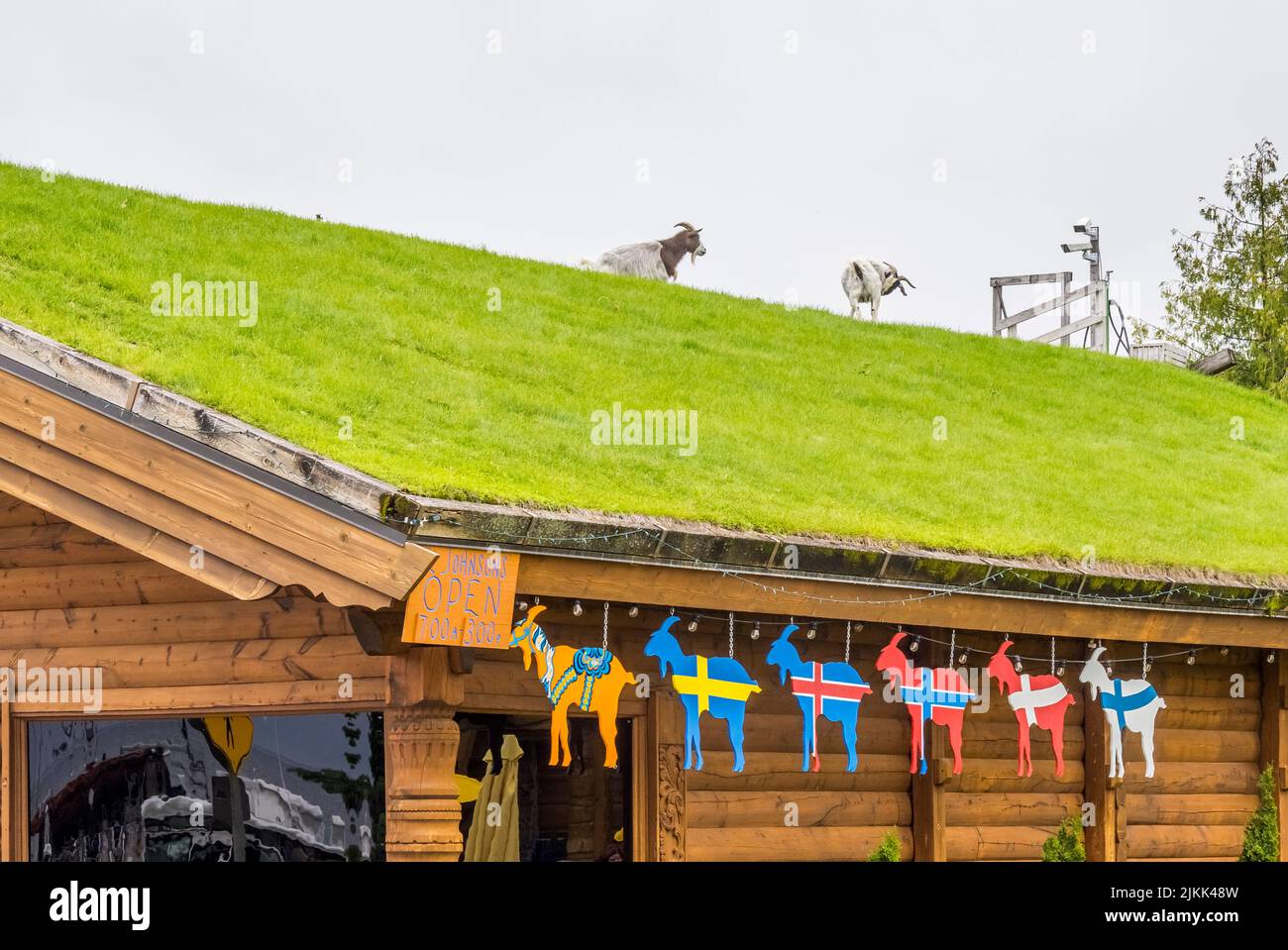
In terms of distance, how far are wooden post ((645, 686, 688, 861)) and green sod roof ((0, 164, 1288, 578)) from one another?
117 centimetres

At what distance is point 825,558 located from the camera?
9398mm

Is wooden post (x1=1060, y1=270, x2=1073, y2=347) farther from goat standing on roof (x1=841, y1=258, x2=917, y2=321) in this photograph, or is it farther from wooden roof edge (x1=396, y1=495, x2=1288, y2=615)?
wooden roof edge (x1=396, y1=495, x2=1288, y2=615)

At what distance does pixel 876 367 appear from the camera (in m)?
17.6

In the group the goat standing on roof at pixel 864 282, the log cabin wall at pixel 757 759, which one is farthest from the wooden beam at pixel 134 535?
the goat standing on roof at pixel 864 282

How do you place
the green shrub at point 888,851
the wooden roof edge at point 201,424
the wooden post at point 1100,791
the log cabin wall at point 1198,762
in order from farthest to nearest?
the log cabin wall at point 1198,762
the wooden post at point 1100,791
the green shrub at point 888,851
the wooden roof edge at point 201,424

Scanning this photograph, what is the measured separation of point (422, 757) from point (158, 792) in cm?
257

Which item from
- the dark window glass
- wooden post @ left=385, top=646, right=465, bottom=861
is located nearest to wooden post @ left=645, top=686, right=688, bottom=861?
wooden post @ left=385, top=646, right=465, bottom=861

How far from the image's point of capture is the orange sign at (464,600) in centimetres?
765

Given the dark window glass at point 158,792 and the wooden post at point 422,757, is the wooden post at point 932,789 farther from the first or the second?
the dark window glass at point 158,792

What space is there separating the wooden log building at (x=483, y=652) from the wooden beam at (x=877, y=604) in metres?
0.02

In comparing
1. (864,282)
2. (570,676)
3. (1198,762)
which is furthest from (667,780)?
(864,282)

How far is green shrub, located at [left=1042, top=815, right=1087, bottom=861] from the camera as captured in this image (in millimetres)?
11133
